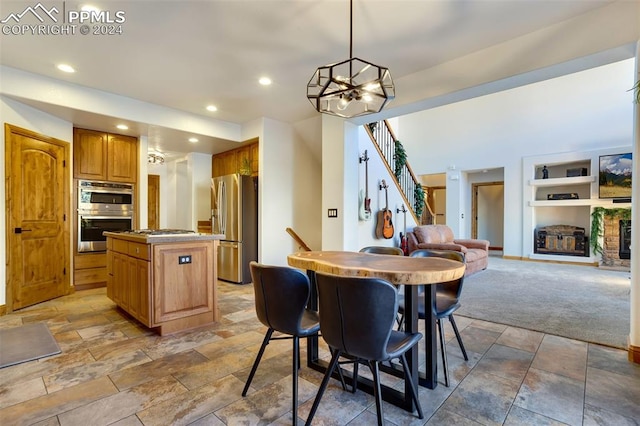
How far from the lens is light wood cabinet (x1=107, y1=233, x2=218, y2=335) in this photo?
280 cm

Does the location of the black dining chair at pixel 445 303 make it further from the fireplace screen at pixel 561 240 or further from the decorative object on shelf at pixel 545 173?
the decorative object on shelf at pixel 545 173

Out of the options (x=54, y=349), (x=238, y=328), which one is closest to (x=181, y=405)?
(x=238, y=328)

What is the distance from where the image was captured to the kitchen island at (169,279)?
9.19 feet

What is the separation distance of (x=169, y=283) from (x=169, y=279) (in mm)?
40

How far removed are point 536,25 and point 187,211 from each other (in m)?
6.71

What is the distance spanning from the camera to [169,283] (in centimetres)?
289

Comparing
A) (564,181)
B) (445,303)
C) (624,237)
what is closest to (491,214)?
(564,181)

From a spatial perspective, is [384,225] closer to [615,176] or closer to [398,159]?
[398,159]

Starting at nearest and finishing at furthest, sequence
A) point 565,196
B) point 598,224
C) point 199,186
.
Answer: point 199,186 → point 598,224 → point 565,196

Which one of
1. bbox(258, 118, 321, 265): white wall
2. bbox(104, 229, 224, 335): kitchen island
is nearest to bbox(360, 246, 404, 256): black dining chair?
bbox(104, 229, 224, 335): kitchen island

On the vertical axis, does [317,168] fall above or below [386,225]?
above

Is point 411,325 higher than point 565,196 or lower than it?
lower

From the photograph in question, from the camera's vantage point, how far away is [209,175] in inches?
265

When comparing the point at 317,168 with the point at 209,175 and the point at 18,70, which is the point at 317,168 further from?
the point at 18,70
